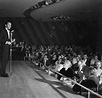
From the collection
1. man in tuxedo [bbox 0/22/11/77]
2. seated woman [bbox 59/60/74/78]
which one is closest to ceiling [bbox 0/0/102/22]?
seated woman [bbox 59/60/74/78]

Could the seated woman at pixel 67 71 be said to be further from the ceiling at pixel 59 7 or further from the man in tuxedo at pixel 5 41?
the ceiling at pixel 59 7

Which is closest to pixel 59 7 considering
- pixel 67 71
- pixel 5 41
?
pixel 67 71

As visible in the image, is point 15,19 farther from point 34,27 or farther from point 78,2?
point 78,2

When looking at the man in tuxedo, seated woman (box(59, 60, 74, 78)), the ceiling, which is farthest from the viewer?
the ceiling

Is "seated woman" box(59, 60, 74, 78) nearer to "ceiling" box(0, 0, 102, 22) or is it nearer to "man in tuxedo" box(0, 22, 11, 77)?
"man in tuxedo" box(0, 22, 11, 77)

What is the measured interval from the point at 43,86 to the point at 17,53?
25.9 ft

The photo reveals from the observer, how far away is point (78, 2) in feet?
33.9

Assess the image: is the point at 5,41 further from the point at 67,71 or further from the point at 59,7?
the point at 59,7

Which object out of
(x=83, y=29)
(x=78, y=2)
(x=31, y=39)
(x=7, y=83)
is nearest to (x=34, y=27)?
(x=31, y=39)

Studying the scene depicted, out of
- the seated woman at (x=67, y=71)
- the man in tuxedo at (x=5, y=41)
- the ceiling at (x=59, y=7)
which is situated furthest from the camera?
the ceiling at (x=59, y=7)

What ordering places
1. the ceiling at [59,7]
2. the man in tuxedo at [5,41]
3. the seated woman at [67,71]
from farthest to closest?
the ceiling at [59,7]
the seated woman at [67,71]
the man in tuxedo at [5,41]

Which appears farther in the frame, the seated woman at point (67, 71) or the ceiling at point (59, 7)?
the ceiling at point (59, 7)

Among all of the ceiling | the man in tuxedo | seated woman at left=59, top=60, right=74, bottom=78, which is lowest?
seated woman at left=59, top=60, right=74, bottom=78

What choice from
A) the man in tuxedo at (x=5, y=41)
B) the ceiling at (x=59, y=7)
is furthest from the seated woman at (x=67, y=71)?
the ceiling at (x=59, y=7)
